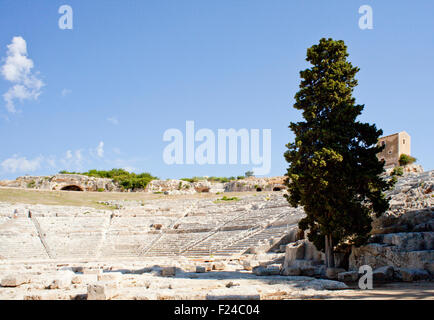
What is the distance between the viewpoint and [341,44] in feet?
49.3

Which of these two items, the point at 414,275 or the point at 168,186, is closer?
the point at 414,275

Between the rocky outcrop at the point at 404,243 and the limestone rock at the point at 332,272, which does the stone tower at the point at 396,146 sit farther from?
the limestone rock at the point at 332,272

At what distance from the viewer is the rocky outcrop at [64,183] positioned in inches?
2111

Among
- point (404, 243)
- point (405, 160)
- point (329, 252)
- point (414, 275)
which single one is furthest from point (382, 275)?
point (405, 160)

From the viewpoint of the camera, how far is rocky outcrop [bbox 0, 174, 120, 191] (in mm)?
53625

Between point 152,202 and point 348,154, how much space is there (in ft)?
104

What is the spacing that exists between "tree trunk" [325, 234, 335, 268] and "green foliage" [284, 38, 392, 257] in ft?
0.19

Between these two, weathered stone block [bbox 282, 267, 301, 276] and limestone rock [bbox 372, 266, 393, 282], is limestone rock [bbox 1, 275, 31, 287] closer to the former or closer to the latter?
weathered stone block [bbox 282, 267, 301, 276]

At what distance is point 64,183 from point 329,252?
158 ft

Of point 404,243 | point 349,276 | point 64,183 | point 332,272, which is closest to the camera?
Result: point 349,276

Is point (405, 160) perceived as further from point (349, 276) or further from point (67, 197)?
point (67, 197)

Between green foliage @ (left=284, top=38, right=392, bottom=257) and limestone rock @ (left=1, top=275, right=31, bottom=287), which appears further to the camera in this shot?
green foliage @ (left=284, top=38, right=392, bottom=257)

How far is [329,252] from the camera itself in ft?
43.7

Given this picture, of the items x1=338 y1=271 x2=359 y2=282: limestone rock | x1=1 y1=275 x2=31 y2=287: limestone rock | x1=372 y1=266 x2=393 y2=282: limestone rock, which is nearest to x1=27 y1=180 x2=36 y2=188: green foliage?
x1=1 y1=275 x2=31 y2=287: limestone rock
